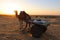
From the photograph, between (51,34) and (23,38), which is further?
(51,34)

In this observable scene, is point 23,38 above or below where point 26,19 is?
below

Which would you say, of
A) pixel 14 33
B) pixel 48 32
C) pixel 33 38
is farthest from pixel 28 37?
pixel 48 32

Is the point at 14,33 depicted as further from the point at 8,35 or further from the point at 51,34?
the point at 51,34

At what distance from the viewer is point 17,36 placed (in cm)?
671

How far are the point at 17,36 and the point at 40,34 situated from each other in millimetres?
796

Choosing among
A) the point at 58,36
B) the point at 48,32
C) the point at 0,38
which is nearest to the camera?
the point at 0,38

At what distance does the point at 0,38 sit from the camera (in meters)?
6.42

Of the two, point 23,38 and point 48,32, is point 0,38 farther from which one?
point 48,32

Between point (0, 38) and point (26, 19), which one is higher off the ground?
point (26, 19)

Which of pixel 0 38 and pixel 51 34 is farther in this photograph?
pixel 51 34

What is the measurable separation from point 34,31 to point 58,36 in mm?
914

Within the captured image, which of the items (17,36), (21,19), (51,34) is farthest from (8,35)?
(51,34)

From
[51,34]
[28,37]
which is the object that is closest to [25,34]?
[28,37]

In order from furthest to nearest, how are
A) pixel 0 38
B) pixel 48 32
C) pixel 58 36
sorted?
pixel 48 32 → pixel 58 36 → pixel 0 38
